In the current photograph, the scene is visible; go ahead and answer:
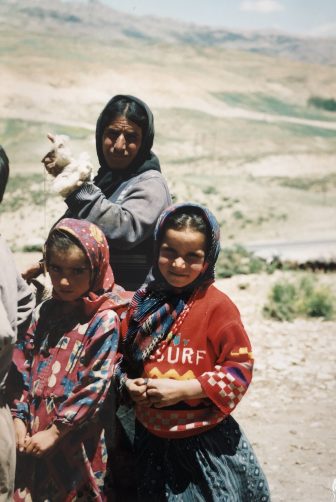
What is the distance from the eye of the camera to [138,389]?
2.26 metres

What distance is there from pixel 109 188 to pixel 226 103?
56.1 ft

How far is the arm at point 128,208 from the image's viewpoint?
242cm

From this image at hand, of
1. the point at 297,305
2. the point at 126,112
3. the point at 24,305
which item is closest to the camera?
the point at 24,305

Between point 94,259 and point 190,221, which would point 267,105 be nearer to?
point 190,221

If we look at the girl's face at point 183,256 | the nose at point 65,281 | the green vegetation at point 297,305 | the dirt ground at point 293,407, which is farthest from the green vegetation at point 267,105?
the nose at point 65,281

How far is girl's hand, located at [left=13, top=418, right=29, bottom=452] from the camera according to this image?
2.31 m

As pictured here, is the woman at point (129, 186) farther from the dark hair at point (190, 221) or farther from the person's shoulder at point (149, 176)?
the dark hair at point (190, 221)

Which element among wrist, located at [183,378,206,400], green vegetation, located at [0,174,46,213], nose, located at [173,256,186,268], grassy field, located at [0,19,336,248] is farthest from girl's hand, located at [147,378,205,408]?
green vegetation, located at [0,174,46,213]

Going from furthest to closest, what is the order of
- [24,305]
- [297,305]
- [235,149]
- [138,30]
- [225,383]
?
[235,149]
[138,30]
[297,305]
[24,305]
[225,383]

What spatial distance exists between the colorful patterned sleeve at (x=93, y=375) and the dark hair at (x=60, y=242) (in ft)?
0.87

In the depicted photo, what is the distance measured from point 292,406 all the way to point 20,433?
11.1 ft

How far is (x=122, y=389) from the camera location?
2.35m

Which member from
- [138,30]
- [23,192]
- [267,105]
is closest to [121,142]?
[23,192]

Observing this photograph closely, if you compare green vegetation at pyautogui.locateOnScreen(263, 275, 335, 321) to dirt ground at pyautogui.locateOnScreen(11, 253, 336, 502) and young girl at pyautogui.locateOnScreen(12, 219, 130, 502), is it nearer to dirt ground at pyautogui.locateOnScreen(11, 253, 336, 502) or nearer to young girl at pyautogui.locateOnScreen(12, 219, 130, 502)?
dirt ground at pyautogui.locateOnScreen(11, 253, 336, 502)
